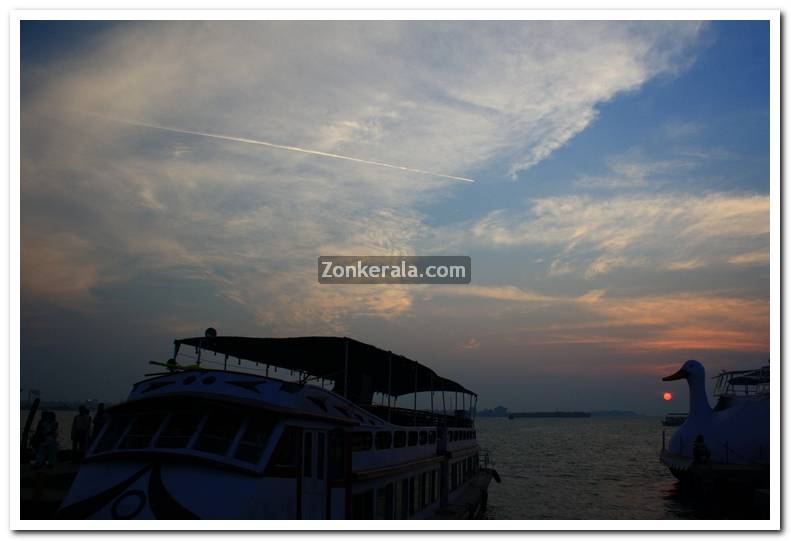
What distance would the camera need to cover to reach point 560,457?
9531 cm

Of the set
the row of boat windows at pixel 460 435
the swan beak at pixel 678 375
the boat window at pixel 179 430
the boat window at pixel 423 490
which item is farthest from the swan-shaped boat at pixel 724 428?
the boat window at pixel 179 430

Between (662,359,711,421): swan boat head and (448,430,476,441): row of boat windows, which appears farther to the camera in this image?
(662,359,711,421): swan boat head

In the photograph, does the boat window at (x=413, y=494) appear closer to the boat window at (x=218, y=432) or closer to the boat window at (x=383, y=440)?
the boat window at (x=383, y=440)

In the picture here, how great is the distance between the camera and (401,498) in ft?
72.3

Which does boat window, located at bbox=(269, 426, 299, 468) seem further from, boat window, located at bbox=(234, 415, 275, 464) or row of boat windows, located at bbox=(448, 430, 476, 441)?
row of boat windows, located at bbox=(448, 430, 476, 441)

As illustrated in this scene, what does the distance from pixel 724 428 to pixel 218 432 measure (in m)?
36.4

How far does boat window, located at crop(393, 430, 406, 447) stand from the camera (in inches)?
838

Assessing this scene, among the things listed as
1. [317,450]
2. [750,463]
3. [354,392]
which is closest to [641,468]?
[750,463]

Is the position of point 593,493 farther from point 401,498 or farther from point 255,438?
point 255,438

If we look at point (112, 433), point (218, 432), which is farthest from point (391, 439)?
point (112, 433)

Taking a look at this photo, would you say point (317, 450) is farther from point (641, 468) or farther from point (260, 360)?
point (641, 468)

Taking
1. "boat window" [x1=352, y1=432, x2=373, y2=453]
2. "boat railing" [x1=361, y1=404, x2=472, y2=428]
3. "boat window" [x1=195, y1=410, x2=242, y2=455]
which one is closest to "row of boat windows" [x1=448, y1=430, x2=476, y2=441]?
"boat railing" [x1=361, y1=404, x2=472, y2=428]

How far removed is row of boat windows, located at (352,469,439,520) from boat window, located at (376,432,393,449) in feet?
3.82
